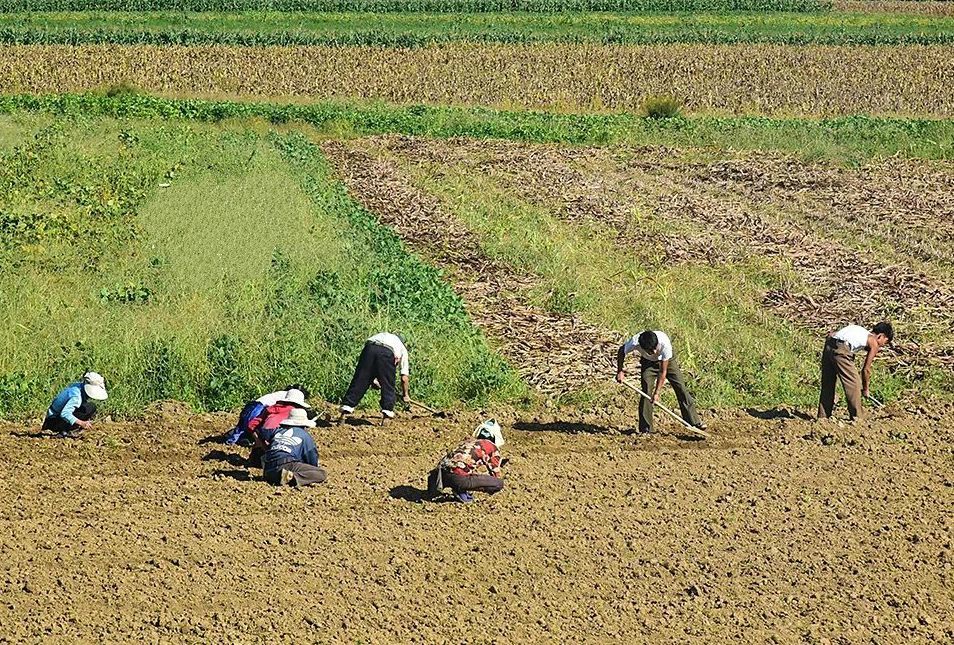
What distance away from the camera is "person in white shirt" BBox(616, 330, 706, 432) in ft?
46.6

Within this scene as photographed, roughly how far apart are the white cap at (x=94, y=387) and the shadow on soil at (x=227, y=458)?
1.24 metres

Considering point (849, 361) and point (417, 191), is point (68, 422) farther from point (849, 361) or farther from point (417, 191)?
point (417, 191)

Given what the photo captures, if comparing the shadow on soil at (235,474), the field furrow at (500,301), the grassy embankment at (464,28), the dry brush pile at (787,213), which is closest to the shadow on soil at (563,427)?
the field furrow at (500,301)

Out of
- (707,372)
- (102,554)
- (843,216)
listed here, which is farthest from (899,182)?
(102,554)

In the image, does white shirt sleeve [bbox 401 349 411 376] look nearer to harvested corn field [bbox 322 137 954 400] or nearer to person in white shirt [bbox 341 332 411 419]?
person in white shirt [bbox 341 332 411 419]

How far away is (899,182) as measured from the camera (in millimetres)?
31969

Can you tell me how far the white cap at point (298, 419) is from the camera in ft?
41.8

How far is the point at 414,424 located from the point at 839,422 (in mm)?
4750

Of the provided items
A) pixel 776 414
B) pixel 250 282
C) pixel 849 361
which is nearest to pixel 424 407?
pixel 776 414

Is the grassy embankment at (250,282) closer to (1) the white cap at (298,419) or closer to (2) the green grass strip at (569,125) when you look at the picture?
(2) the green grass strip at (569,125)

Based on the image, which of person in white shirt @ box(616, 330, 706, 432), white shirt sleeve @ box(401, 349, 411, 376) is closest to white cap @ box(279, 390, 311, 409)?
white shirt sleeve @ box(401, 349, 411, 376)

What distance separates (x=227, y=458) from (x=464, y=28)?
166 feet

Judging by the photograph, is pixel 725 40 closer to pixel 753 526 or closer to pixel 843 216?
pixel 843 216

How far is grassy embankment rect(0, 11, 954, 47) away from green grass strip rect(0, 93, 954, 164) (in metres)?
11.9
